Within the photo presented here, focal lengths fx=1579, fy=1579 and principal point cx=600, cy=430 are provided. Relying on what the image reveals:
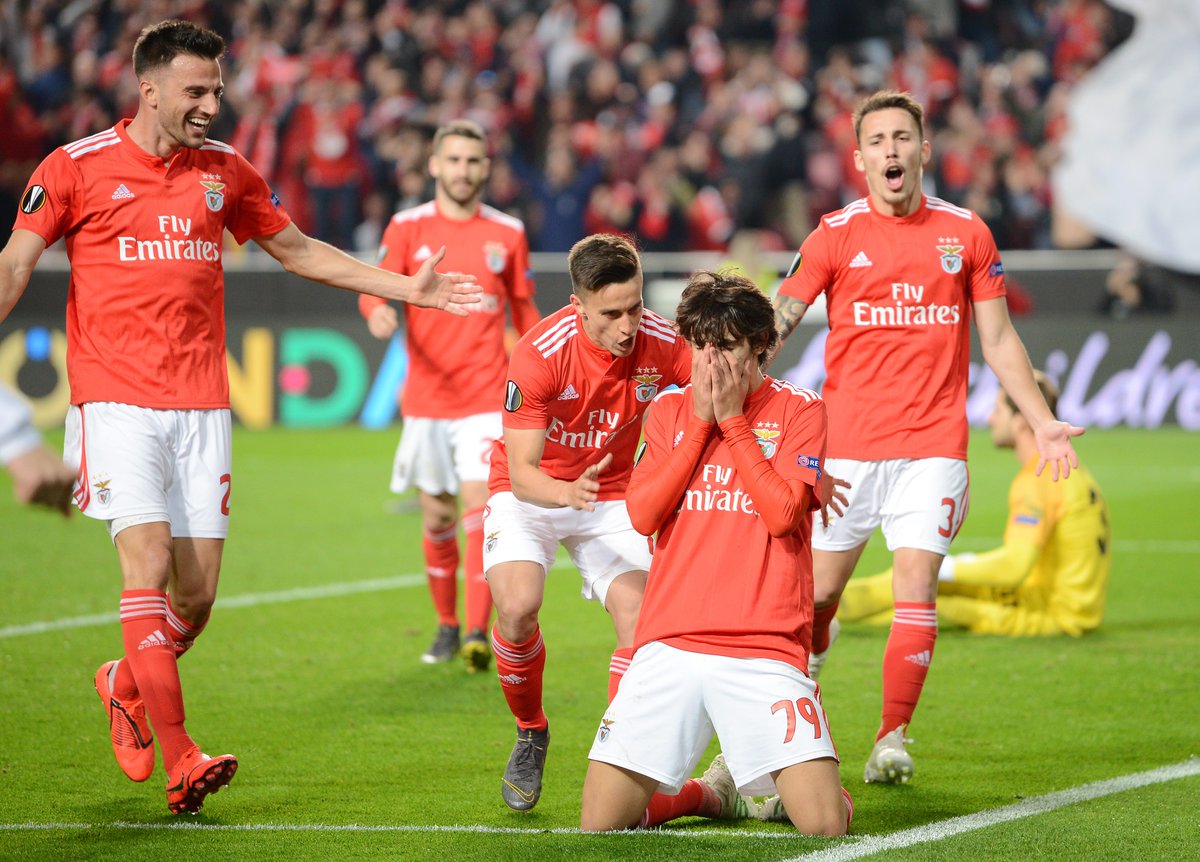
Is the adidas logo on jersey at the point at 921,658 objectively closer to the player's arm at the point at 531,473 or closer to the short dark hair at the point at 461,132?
the player's arm at the point at 531,473

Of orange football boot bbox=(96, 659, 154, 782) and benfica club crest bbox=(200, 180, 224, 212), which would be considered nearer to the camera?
orange football boot bbox=(96, 659, 154, 782)

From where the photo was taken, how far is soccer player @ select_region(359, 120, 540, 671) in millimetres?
7812

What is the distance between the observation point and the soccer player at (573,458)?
506 centimetres

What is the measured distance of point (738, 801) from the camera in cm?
509

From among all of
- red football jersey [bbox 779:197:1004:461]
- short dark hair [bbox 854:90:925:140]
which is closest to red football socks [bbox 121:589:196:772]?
red football jersey [bbox 779:197:1004:461]

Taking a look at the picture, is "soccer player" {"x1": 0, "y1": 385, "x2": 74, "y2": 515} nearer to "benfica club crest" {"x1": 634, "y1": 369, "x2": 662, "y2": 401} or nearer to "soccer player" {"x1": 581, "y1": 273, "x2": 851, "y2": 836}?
"soccer player" {"x1": 581, "y1": 273, "x2": 851, "y2": 836}

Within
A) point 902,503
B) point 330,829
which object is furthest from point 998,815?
point 330,829

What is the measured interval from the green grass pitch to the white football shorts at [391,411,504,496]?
87cm

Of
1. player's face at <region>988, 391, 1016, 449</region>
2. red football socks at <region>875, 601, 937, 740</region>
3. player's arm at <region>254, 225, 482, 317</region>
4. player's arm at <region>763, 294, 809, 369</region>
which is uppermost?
player's arm at <region>254, 225, 482, 317</region>

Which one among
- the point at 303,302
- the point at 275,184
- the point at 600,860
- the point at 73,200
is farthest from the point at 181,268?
the point at 275,184

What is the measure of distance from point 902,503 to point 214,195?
106 inches

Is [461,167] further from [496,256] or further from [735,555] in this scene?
[735,555]

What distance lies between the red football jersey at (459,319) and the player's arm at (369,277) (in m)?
2.12

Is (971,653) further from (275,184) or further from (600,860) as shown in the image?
(275,184)
